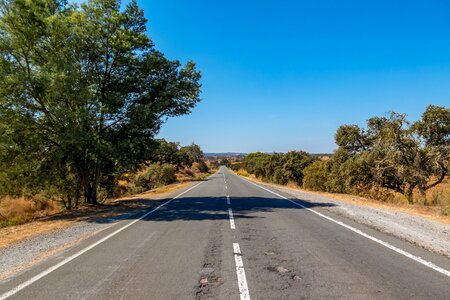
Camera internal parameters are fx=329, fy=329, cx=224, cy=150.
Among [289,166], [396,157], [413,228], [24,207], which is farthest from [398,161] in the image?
[289,166]

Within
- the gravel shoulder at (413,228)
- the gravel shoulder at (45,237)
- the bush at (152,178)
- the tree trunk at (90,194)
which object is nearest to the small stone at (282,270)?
the gravel shoulder at (413,228)

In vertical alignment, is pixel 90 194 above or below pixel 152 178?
above

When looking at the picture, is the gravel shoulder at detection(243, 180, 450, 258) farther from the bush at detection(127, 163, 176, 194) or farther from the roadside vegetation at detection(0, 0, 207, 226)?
the bush at detection(127, 163, 176, 194)

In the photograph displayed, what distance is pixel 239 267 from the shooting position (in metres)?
5.99

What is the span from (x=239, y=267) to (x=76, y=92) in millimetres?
11617

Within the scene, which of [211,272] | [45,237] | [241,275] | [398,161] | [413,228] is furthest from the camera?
[398,161]

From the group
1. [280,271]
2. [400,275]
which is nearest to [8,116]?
[280,271]

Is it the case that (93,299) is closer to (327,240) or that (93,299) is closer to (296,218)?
(327,240)

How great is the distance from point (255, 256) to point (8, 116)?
12558mm

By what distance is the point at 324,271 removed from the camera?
18.9ft

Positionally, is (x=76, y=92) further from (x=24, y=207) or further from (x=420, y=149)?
(x=420, y=149)

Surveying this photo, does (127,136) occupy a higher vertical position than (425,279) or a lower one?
higher

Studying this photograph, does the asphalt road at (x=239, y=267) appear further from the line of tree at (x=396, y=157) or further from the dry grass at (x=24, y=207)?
the line of tree at (x=396, y=157)

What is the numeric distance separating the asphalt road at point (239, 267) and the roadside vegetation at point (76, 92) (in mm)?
7030
